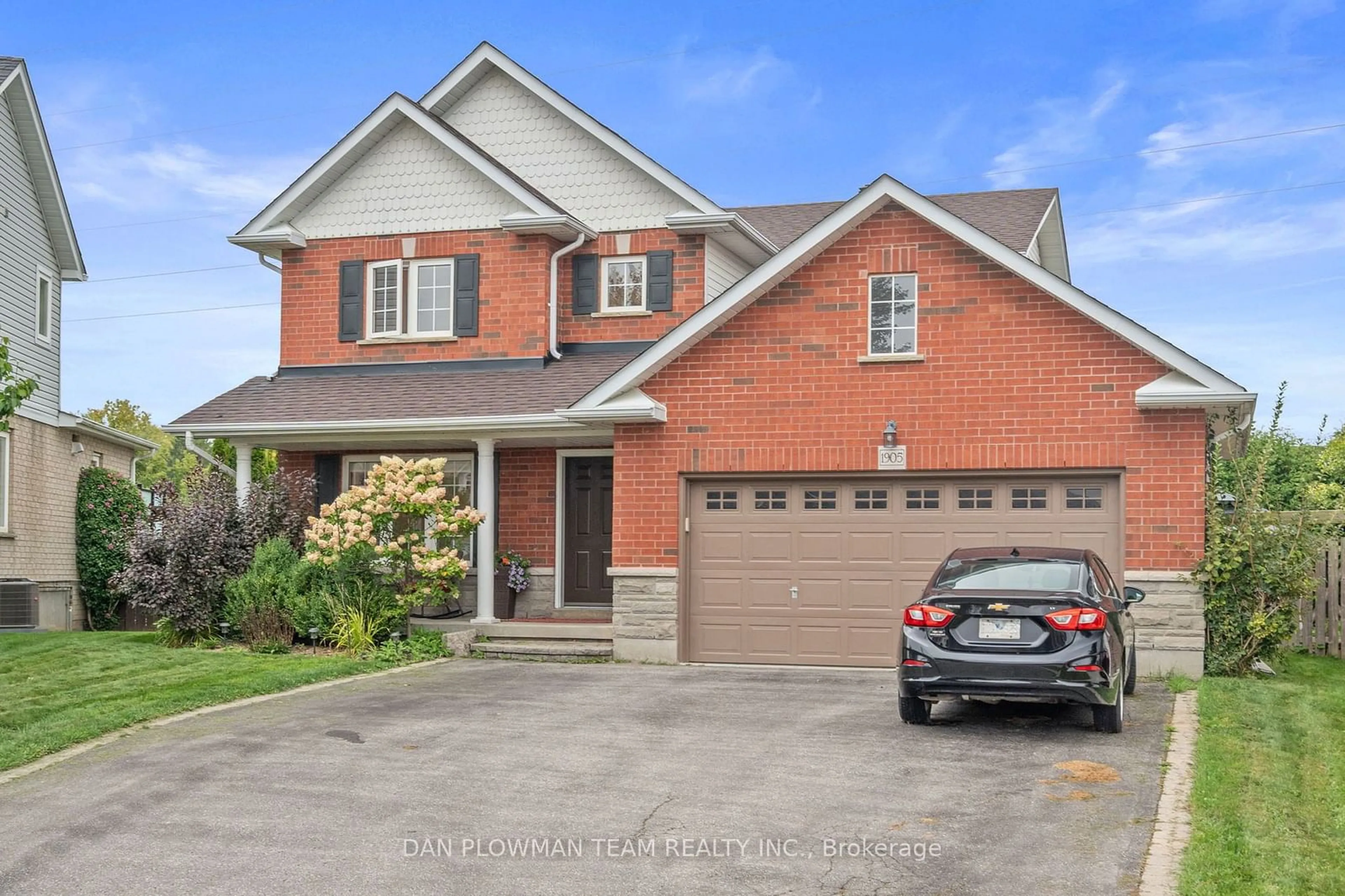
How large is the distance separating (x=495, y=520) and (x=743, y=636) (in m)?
4.77

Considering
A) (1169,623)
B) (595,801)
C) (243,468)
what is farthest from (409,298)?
(595,801)

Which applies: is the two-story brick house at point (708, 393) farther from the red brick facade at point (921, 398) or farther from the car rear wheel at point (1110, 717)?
the car rear wheel at point (1110, 717)

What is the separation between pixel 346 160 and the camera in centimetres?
2217

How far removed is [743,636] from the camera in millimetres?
17578

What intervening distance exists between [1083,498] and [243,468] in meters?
11.8

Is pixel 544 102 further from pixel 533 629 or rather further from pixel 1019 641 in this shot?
pixel 1019 641

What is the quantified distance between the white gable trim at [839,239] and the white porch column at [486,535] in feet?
8.01

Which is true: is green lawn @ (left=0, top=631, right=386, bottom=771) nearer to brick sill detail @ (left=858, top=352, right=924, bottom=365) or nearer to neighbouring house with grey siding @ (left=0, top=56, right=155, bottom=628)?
neighbouring house with grey siding @ (left=0, top=56, right=155, bottom=628)

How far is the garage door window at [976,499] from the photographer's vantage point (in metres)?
16.8

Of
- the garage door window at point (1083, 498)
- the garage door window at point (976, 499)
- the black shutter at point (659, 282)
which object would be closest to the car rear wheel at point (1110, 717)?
the garage door window at point (1083, 498)

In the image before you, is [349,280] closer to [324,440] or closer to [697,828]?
[324,440]

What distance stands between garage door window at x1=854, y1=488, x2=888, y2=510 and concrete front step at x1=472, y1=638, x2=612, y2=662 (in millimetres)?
3608

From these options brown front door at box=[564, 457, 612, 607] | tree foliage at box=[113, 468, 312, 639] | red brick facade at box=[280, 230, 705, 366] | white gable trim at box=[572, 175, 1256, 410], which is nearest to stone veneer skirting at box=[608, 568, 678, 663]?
white gable trim at box=[572, 175, 1256, 410]

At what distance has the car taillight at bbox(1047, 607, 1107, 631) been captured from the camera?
11492 millimetres
